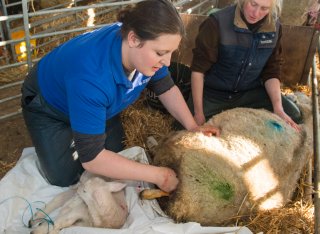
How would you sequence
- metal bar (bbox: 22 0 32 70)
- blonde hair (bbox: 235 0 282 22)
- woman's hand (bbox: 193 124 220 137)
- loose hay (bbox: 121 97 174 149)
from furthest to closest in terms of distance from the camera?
loose hay (bbox: 121 97 174 149), metal bar (bbox: 22 0 32 70), blonde hair (bbox: 235 0 282 22), woman's hand (bbox: 193 124 220 137)

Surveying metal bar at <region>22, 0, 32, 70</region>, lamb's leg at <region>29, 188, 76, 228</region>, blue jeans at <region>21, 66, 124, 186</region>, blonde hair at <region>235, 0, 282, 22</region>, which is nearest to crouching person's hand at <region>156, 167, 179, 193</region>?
lamb's leg at <region>29, 188, 76, 228</region>

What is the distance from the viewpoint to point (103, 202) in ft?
6.36

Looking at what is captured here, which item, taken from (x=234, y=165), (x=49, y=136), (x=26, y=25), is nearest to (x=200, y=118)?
(x=234, y=165)

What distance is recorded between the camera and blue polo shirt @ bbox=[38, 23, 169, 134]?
179cm

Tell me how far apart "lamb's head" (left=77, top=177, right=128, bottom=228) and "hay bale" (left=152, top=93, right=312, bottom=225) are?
256 mm

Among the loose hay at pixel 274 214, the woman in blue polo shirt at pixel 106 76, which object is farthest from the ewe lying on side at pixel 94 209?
the loose hay at pixel 274 214

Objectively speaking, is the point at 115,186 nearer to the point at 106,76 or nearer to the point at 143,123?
the point at 106,76

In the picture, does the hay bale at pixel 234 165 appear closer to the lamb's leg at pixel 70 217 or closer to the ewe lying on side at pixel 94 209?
the ewe lying on side at pixel 94 209

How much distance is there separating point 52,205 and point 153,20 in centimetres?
131

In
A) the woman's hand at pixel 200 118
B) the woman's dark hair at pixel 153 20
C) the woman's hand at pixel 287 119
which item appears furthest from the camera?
the woman's hand at pixel 200 118

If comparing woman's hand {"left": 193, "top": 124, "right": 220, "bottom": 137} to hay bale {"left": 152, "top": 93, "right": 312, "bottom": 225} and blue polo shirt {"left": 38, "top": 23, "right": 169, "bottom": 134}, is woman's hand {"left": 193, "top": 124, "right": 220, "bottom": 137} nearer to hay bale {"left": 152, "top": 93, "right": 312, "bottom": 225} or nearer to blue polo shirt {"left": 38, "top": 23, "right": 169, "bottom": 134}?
hay bale {"left": 152, "top": 93, "right": 312, "bottom": 225}

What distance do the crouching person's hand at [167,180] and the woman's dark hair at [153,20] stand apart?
71 centimetres

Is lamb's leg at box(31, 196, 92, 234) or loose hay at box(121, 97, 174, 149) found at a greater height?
lamb's leg at box(31, 196, 92, 234)

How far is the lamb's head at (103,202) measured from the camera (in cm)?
195
